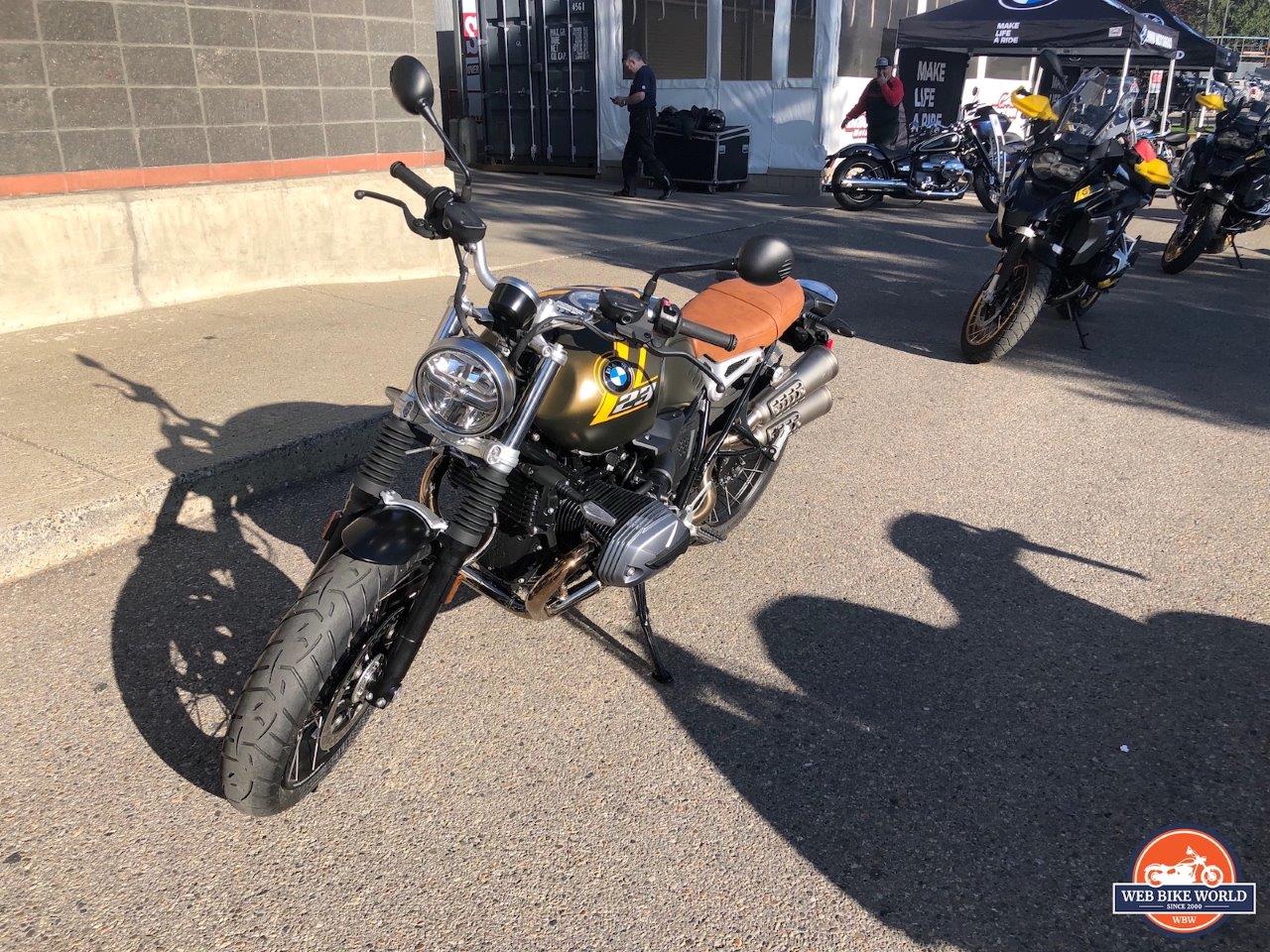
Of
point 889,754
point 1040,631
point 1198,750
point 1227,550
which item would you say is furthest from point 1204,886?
point 1227,550

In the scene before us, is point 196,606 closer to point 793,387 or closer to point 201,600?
point 201,600

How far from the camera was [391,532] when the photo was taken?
256 cm

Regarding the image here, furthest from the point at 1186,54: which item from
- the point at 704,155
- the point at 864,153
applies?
the point at 704,155

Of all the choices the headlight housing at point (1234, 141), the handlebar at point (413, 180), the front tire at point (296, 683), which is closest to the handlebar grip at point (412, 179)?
the handlebar at point (413, 180)

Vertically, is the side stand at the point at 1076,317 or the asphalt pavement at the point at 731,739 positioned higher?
the side stand at the point at 1076,317

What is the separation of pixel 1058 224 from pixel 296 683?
20.3 ft

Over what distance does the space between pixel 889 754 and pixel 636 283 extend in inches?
240

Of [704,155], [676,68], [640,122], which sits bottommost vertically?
[704,155]

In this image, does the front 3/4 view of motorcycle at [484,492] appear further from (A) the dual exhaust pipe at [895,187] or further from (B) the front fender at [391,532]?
(A) the dual exhaust pipe at [895,187]

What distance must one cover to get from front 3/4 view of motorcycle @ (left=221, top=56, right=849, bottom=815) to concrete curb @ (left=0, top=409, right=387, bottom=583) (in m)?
1.61

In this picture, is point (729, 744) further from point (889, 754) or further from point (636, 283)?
point (636, 283)

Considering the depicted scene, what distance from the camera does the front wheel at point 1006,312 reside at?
6.70 metres

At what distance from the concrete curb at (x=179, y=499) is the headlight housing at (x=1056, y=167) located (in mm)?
4720

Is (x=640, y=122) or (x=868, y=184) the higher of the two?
(x=640, y=122)
